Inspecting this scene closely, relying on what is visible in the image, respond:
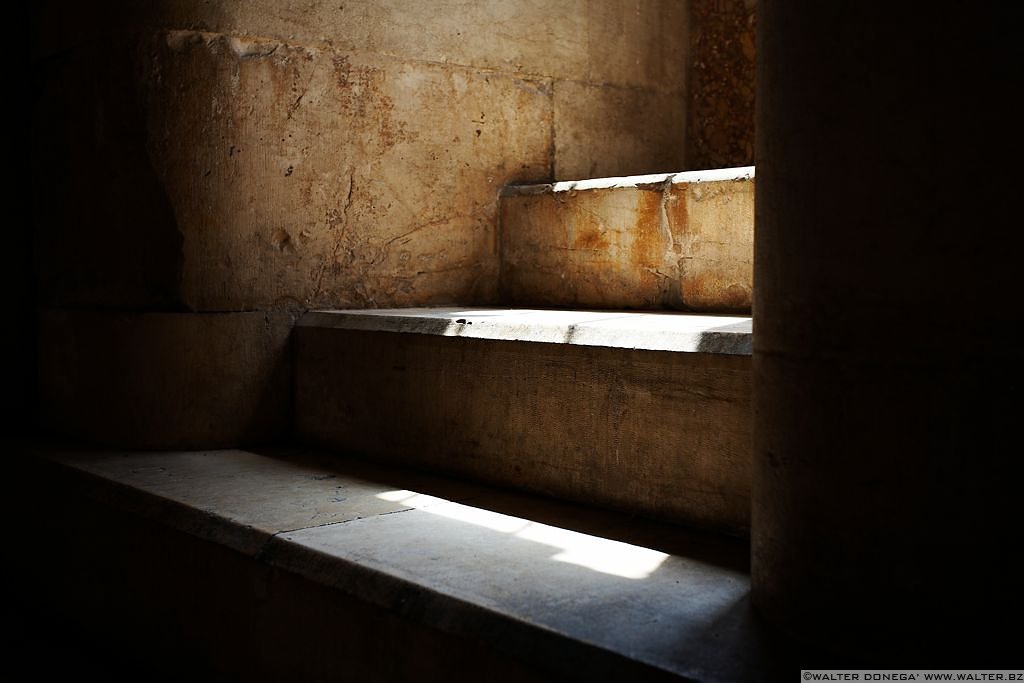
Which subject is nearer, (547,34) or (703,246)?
(703,246)

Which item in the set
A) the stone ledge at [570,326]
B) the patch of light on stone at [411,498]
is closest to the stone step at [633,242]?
the stone ledge at [570,326]

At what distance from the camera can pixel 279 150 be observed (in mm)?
4129

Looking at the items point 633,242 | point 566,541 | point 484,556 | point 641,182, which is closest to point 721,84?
point 641,182

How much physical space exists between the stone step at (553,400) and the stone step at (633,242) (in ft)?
0.86

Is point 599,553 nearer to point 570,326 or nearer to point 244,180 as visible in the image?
point 570,326

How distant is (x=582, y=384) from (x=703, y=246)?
1.12 m

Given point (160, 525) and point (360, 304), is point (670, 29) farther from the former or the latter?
point (160, 525)

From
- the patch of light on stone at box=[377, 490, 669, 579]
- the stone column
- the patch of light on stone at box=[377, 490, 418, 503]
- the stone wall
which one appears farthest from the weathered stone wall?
the stone column

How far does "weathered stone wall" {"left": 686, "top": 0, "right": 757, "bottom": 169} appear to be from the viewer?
5.47 metres

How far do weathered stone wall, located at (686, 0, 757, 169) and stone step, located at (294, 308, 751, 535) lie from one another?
78.6 inches

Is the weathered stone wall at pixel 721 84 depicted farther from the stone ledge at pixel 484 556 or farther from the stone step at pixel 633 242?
the stone ledge at pixel 484 556

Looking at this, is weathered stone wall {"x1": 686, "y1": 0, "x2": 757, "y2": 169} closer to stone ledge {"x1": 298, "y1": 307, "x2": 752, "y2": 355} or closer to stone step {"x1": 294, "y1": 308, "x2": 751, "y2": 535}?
stone ledge {"x1": 298, "y1": 307, "x2": 752, "y2": 355}

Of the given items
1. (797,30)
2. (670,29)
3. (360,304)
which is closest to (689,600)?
(797,30)

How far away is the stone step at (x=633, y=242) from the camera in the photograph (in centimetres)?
376
